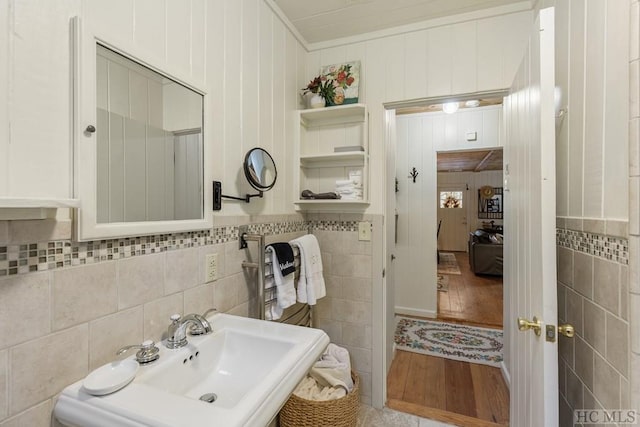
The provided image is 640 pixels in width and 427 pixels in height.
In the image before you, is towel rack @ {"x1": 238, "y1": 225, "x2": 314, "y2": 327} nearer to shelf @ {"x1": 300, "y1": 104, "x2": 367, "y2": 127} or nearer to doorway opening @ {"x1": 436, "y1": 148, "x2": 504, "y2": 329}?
shelf @ {"x1": 300, "y1": 104, "x2": 367, "y2": 127}

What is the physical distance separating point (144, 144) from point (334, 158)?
1.26m

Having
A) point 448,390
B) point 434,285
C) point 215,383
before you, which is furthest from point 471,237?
point 215,383

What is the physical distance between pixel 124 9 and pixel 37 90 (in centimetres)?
43

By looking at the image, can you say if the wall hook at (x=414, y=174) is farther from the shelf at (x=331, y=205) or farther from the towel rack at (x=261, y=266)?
the towel rack at (x=261, y=266)

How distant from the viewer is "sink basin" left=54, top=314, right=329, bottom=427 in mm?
667

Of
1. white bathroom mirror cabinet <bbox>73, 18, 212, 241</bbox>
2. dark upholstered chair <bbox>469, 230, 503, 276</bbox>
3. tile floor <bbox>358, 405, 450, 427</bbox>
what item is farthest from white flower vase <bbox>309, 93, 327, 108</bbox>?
dark upholstered chair <bbox>469, 230, 503, 276</bbox>

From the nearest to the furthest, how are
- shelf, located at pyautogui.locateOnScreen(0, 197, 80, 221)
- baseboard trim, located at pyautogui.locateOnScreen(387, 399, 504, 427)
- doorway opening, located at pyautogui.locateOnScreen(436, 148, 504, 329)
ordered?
1. shelf, located at pyautogui.locateOnScreen(0, 197, 80, 221)
2. baseboard trim, located at pyautogui.locateOnScreen(387, 399, 504, 427)
3. doorway opening, located at pyautogui.locateOnScreen(436, 148, 504, 329)

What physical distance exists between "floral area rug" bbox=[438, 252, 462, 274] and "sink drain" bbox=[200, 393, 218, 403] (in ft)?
19.2

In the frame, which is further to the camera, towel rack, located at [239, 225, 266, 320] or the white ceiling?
the white ceiling

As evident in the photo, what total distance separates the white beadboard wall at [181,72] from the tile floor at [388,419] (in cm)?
147

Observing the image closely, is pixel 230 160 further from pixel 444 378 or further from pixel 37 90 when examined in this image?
pixel 444 378

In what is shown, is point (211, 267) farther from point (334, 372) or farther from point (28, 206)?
point (334, 372)

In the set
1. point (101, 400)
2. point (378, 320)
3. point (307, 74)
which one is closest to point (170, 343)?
point (101, 400)

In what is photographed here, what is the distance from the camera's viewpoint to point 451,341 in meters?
2.98
